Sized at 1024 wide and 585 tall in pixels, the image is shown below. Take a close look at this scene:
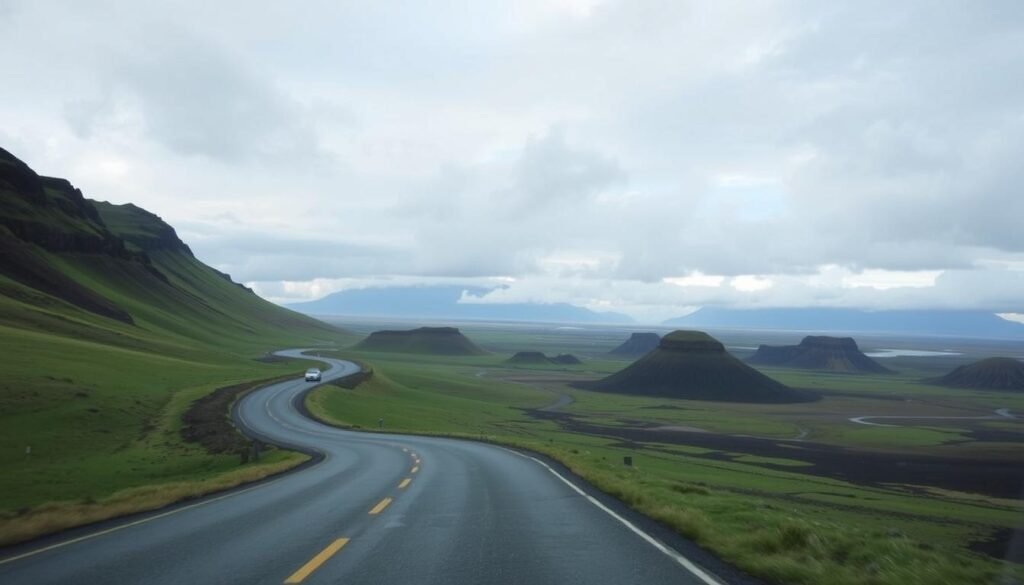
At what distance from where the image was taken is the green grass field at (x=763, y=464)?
10.7m

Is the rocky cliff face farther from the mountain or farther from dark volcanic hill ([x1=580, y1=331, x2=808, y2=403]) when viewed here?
dark volcanic hill ([x1=580, y1=331, x2=808, y2=403])

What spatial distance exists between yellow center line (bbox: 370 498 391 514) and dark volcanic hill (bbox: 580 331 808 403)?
475 ft

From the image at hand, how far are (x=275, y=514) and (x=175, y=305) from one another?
19745cm

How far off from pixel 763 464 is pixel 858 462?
477 inches

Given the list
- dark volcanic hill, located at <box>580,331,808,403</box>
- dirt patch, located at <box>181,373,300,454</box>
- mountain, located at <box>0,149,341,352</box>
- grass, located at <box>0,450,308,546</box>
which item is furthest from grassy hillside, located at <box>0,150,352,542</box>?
dark volcanic hill, located at <box>580,331,808,403</box>

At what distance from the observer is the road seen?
392 inches

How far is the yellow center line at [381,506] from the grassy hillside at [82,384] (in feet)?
19.4

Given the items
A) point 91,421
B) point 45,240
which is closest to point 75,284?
point 45,240

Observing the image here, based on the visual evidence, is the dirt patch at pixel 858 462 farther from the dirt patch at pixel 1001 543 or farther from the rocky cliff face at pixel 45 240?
the rocky cliff face at pixel 45 240

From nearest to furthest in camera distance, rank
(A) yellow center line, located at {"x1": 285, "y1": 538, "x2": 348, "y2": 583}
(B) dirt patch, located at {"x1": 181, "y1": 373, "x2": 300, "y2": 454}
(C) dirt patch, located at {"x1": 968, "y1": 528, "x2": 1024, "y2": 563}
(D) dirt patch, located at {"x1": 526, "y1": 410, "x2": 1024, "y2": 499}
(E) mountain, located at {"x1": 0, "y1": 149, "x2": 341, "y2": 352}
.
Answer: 1. (A) yellow center line, located at {"x1": 285, "y1": 538, "x2": 348, "y2": 583}
2. (C) dirt patch, located at {"x1": 968, "y1": 528, "x2": 1024, "y2": 563}
3. (B) dirt patch, located at {"x1": 181, "y1": 373, "x2": 300, "y2": 454}
4. (D) dirt patch, located at {"x1": 526, "y1": 410, "x2": 1024, "y2": 499}
5. (E) mountain, located at {"x1": 0, "y1": 149, "x2": 341, "y2": 352}

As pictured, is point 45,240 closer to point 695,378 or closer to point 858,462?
point 695,378

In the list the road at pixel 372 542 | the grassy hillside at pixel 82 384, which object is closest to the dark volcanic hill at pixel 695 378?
the grassy hillside at pixel 82 384

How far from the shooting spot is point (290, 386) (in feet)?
278

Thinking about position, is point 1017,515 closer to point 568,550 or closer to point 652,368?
point 568,550
